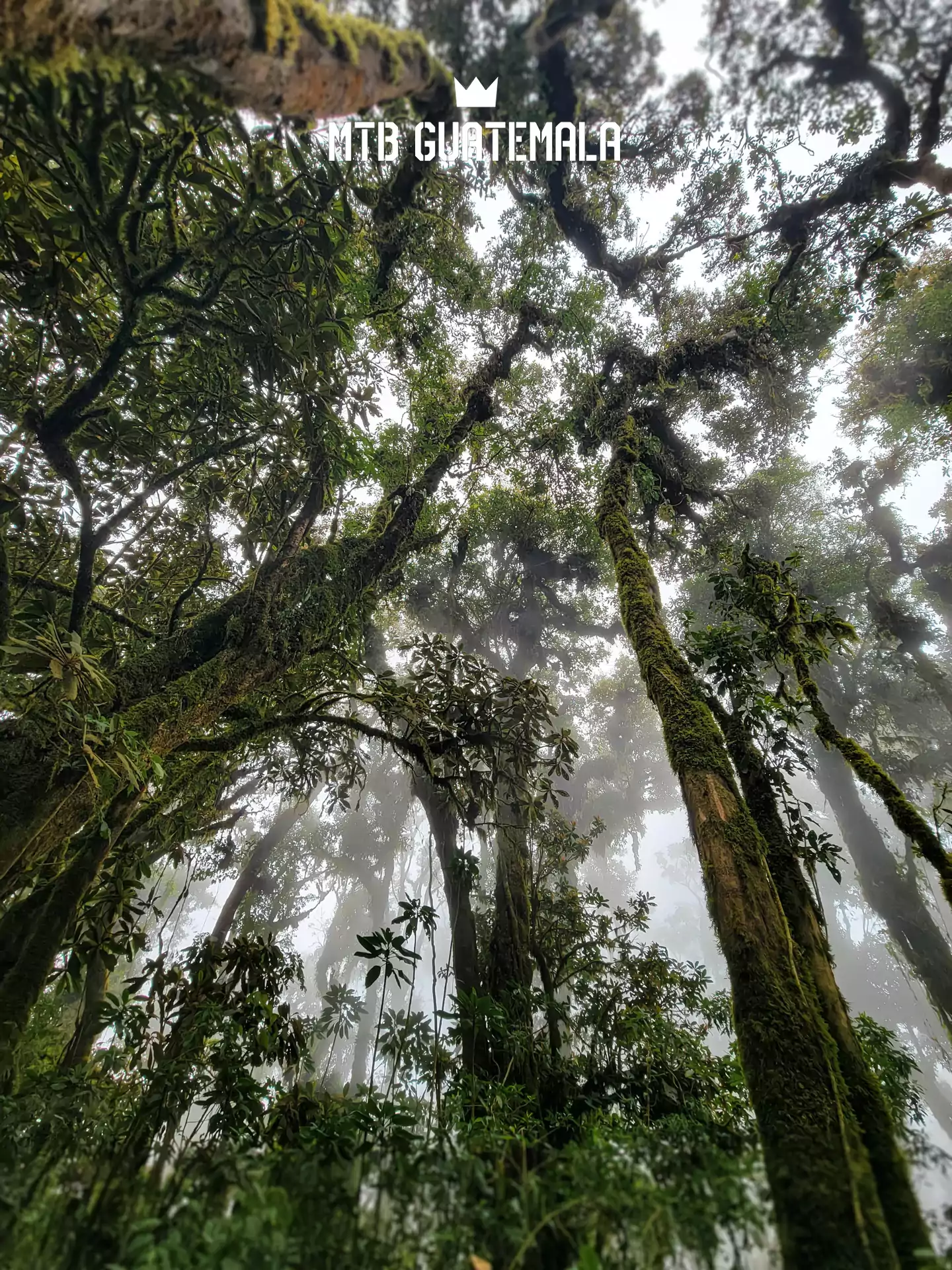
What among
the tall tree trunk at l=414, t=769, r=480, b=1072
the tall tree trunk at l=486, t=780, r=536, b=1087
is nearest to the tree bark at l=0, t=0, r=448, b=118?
the tall tree trunk at l=486, t=780, r=536, b=1087

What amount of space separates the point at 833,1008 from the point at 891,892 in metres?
15.2

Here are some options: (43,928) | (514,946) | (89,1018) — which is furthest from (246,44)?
(514,946)

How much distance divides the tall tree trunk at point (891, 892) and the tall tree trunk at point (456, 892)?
983cm

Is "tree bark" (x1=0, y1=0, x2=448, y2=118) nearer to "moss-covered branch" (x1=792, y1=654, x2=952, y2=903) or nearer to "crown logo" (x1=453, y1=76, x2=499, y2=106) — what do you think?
"crown logo" (x1=453, y1=76, x2=499, y2=106)

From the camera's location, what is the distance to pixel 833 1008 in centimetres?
242

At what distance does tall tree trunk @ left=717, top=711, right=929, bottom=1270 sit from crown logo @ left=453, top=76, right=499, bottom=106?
14.2 feet

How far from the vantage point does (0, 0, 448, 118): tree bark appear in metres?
1.49

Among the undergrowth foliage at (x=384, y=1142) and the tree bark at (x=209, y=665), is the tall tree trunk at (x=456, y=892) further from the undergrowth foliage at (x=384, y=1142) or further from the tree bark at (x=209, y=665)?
the tree bark at (x=209, y=665)

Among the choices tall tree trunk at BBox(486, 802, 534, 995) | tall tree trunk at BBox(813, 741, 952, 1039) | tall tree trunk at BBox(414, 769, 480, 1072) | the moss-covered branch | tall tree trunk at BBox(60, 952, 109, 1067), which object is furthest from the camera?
tall tree trunk at BBox(813, 741, 952, 1039)

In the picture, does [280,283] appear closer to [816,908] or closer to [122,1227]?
[122,1227]

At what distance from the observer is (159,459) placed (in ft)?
13.0

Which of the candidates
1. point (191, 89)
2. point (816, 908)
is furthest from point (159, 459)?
point (816, 908)

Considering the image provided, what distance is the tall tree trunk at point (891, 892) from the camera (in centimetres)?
1103

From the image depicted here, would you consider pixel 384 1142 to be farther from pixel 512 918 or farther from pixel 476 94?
pixel 476 94
